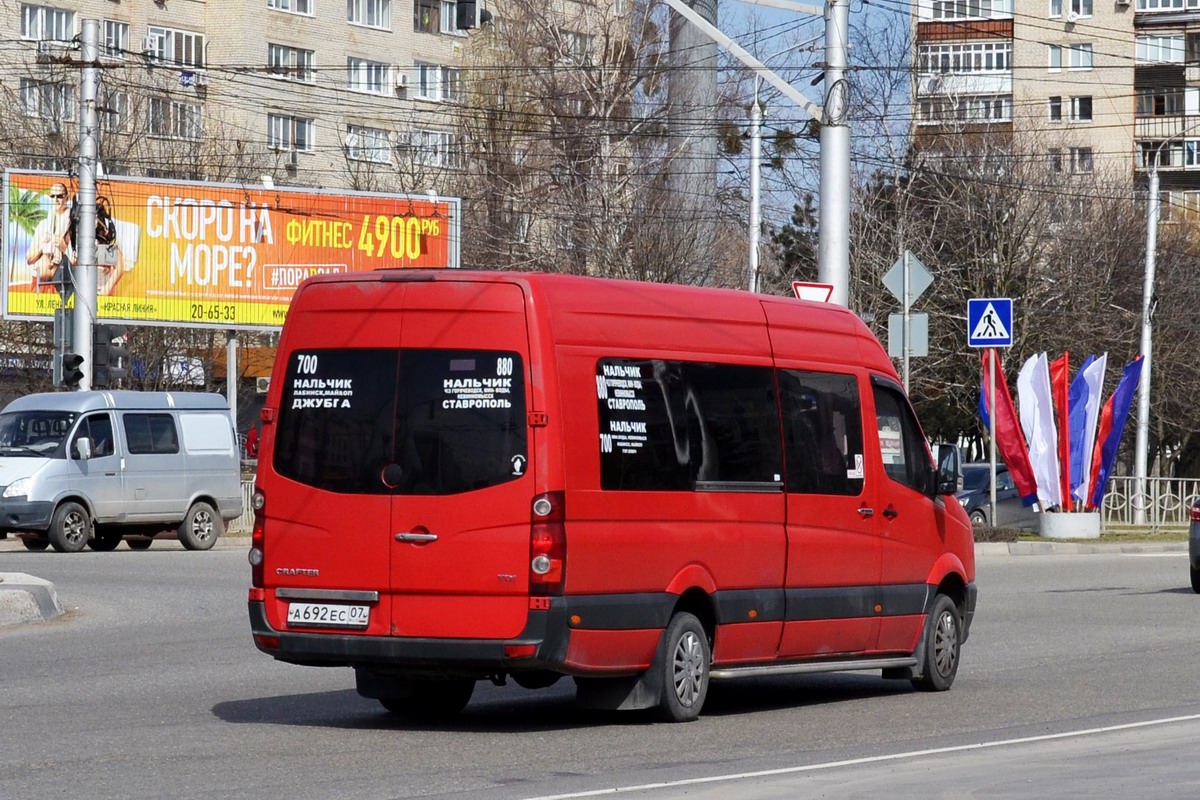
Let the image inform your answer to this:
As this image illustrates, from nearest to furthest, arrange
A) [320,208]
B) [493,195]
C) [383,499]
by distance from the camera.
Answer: [383,499] < [320,208] < [493,195]

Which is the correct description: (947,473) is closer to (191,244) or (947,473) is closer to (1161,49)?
(191,244)

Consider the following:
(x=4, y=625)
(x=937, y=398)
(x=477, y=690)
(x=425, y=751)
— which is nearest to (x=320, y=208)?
(x=937, y=398)

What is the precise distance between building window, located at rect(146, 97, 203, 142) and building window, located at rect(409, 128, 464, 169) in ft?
22.6

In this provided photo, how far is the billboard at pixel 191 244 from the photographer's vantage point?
44250mm

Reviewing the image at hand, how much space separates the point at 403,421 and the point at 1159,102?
80934 mm

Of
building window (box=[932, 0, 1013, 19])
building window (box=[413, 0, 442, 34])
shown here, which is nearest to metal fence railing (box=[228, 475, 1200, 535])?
building window (box=[413, 0, 442, 34])

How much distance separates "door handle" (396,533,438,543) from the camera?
405 inches

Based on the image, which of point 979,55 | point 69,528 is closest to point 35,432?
point 69,528

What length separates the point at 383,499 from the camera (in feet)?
34.2

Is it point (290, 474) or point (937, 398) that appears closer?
point (290, 474)

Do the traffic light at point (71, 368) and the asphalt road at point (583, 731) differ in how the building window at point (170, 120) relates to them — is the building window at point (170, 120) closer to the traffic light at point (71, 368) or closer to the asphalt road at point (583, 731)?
the traffic light at point (71, 368)

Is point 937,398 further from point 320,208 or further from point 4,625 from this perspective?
point 4,625

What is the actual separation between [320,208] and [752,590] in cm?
3703

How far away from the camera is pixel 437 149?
204ft
